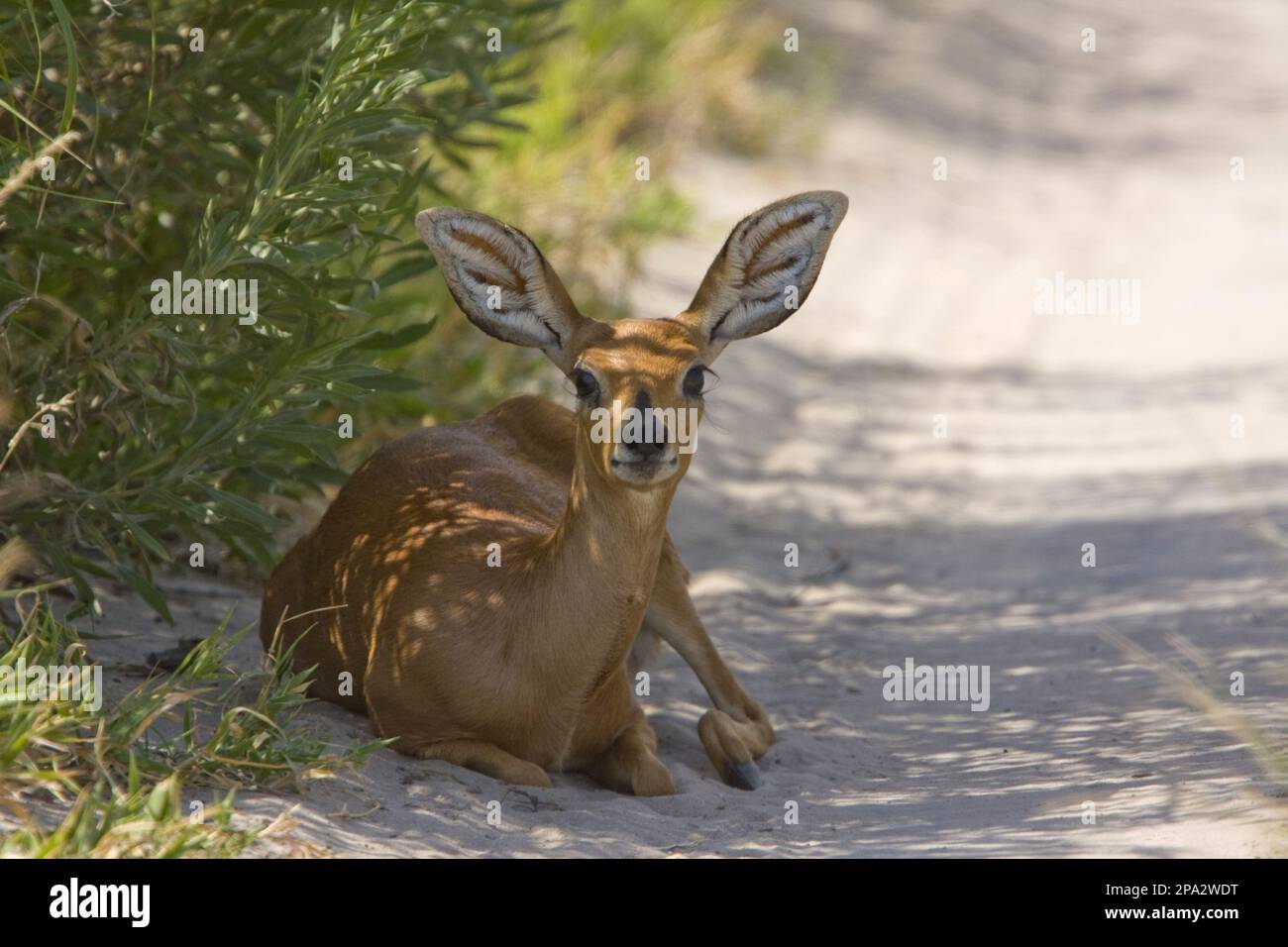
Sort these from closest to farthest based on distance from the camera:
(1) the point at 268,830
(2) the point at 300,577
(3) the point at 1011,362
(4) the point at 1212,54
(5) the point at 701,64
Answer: (1) the point at 268,830, (2) the point at 300,577, (3) the point at 1011,362, (5) the point at 701,64, (4) the point at 1212,54

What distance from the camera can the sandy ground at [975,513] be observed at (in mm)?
5070

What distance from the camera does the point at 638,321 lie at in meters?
5.32

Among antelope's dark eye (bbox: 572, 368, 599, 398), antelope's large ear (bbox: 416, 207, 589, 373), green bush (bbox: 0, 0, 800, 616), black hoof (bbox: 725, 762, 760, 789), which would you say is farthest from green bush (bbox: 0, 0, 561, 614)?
black hoof (bbox: 725, 762, 760, 789)

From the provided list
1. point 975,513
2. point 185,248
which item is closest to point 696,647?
point 185,248

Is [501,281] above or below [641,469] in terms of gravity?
above

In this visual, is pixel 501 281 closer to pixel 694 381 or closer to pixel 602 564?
pixel 694 381

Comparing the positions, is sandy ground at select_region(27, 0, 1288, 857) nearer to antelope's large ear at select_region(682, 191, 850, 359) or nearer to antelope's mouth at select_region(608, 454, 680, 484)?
antelope's mouth at select_region(608, 454, 680, 484)

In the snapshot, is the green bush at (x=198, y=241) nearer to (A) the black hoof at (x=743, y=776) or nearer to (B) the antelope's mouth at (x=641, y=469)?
(B) the antelope's mouth at (x=641, y=469)

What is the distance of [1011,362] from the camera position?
1204 centimetres

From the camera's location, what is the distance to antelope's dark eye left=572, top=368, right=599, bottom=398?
5.06 meters

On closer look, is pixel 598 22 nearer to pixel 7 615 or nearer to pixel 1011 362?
pixel 1011 362

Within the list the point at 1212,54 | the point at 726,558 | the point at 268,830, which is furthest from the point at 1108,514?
the point at 1212,54

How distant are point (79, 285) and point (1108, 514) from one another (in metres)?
5.21

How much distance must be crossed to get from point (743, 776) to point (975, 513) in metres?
3.90
